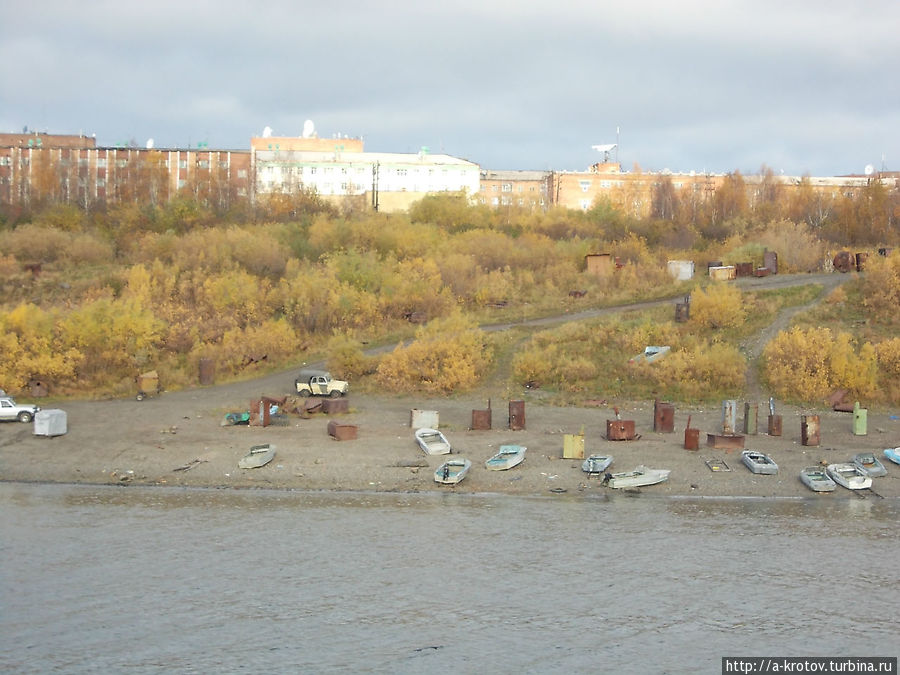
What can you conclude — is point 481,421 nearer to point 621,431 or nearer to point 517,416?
point 517,416

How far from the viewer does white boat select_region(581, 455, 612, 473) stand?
83.2 feet

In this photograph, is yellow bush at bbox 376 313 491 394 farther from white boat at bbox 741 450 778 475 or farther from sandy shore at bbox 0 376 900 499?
white boat at bbox 741 450 778 475

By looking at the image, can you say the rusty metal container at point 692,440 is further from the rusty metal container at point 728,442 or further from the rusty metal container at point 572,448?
the rusty metal container at point 572,448

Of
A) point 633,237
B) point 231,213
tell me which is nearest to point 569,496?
point 633,237

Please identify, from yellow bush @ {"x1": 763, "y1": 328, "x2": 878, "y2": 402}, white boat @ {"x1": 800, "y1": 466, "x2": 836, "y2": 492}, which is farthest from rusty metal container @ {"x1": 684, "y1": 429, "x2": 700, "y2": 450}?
yellow bush @ {"x1": 763, "y1": 328, "x2": 878, "y2": 402}

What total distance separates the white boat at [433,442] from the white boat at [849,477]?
9.95 m

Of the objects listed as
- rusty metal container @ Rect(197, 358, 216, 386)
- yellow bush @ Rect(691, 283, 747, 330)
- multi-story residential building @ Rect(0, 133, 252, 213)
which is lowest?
rusty metal container @ Rect(197, 358, 216, 386)

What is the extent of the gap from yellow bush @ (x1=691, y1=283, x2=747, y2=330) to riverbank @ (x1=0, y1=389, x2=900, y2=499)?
7.23m

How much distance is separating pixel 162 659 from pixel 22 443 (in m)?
14.6

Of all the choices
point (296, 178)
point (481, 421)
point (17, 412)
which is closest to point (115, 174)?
point (296, 178)

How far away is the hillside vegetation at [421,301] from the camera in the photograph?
1373 inches

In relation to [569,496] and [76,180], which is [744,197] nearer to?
[76,180]

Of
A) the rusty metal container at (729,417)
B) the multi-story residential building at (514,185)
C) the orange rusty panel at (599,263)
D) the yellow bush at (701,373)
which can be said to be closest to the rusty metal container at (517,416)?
the rusty metal container at (729,417)

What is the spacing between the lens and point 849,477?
82.2 feet
